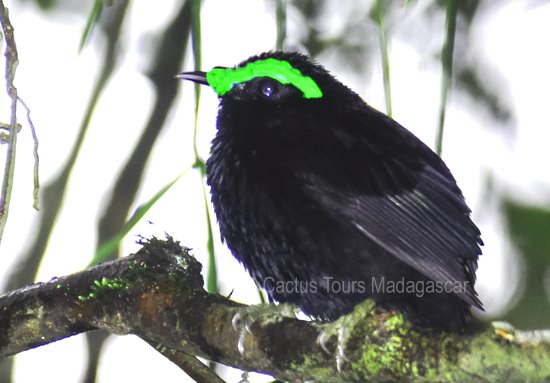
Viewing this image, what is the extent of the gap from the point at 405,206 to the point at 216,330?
764 millimetres

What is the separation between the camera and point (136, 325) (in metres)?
2.44

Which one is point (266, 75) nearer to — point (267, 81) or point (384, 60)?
point (267, 81)

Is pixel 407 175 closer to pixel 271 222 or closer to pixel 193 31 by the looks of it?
pixel 271 222

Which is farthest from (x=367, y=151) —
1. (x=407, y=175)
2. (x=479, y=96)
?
(x=479, y=96)

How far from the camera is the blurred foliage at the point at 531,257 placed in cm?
452

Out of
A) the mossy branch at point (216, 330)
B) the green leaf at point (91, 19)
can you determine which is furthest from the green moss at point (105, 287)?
the green leaf at point (91, 19)

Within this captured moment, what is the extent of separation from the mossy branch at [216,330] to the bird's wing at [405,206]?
0.24m

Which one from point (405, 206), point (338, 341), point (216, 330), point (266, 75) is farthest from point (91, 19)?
point (338, 341)

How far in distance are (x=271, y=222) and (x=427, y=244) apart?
0.48 metres

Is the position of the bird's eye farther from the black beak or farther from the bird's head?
the black beak

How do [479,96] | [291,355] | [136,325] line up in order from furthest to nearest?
[479,96]
[136,325]
[291,355]

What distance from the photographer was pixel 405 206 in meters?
2.77

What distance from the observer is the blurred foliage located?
452 cm

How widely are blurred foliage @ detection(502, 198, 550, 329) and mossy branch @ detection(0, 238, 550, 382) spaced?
223 centimetres
